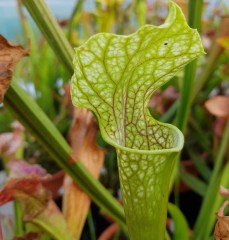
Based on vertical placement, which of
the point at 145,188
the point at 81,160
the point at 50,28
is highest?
the point at 50,28

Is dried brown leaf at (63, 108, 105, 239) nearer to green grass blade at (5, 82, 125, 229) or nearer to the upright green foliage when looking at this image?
green grass blade at (5, 82, 125, 229)

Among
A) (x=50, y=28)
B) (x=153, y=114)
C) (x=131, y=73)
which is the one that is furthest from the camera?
(x=153, y=114)

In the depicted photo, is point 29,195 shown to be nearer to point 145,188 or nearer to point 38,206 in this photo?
point 38,206

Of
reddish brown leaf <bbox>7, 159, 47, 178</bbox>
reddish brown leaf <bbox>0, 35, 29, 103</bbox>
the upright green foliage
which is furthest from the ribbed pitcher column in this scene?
reddish brown leaf <bbox>7, 159, 47, 178</bbox>

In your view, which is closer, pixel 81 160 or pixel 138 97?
pixel 138 97

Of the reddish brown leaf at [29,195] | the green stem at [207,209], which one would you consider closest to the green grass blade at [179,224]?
the green stem at [207,209]

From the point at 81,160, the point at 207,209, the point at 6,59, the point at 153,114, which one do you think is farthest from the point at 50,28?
the point at 153,114

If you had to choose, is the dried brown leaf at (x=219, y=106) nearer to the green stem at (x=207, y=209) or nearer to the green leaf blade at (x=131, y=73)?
the green stem at (x=207, y=209)
